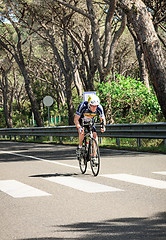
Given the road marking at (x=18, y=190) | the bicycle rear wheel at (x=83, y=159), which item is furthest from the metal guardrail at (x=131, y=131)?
the road marking at (x=18, y=190)

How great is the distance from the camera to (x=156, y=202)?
6754mm

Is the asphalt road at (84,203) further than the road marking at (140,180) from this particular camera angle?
No

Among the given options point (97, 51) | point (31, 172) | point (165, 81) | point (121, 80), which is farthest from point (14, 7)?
point (31, 172)

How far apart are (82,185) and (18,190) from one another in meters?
1.19

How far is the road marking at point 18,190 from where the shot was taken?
7738 millimetres

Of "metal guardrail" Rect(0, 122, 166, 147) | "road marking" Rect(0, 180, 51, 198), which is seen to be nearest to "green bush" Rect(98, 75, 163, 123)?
"metal guardrail" Rect(0, 122, 166, 147)

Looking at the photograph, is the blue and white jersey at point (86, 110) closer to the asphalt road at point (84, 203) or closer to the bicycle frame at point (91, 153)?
the bicycle frame at point (91, 153)

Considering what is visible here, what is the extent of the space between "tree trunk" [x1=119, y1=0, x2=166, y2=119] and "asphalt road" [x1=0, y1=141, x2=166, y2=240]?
5.49 meters

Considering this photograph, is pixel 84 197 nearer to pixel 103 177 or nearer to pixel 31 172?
pixel 103 177

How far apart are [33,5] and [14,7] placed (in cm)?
253

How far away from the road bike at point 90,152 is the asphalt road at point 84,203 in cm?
24

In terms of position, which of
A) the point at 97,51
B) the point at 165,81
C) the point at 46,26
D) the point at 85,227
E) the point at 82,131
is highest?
the point at 46,26

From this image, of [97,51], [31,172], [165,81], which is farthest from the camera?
[97,51]

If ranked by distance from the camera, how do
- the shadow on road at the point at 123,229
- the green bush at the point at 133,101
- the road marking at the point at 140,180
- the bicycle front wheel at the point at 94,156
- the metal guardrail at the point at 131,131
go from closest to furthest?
the shadow on road at the point at 123,229, the road marking at the point at 140,180, the bicycle front wheel at the point at 94,156, the metal guardrail at the point at 131,131, the green bush at the point at 133,101
